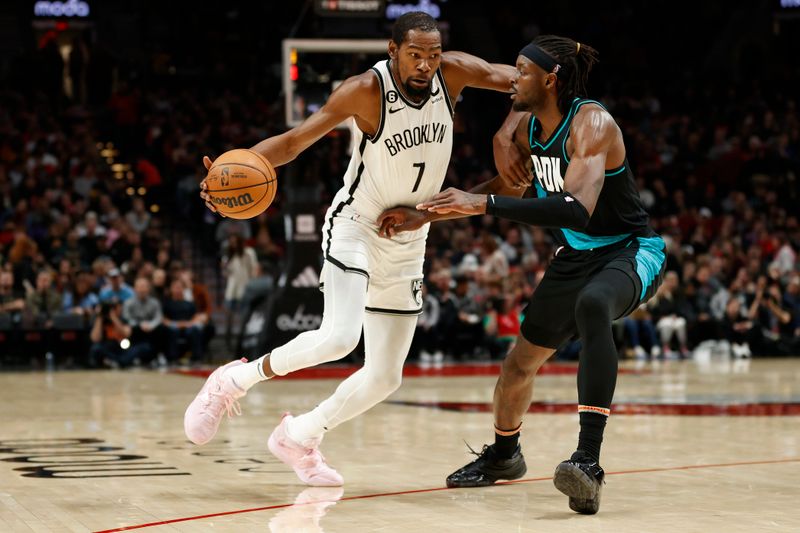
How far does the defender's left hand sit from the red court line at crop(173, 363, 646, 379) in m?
8.17

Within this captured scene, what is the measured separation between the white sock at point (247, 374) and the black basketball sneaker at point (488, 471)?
0.99 metres

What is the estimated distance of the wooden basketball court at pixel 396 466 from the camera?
486 centimetres

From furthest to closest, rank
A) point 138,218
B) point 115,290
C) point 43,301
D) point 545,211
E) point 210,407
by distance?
point 138,218 < point 115,290 < point 43,301 < point 210,407 < point 545,211

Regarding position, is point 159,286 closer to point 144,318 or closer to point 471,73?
point 144,318

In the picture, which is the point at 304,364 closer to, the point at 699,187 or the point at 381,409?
the point at 381,409

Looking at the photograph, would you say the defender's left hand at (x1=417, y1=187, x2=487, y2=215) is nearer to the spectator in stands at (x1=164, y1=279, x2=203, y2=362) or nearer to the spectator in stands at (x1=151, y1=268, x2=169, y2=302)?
the spectator in stands at (x1=164, y1=279, x2=203, y2=362)

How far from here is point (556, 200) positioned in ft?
16.5

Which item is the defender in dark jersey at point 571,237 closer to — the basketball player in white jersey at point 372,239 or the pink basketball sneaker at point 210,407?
the basketball player in white jersey at point 372,239

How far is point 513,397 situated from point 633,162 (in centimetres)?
1734

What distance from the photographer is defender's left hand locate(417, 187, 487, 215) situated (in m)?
5.06

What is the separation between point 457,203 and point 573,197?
0.46 metres

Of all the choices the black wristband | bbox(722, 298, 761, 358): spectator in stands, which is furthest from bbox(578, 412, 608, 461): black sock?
bbox(722, 298, 761, 358): spectator in stands

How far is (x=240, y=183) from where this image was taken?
215 inches

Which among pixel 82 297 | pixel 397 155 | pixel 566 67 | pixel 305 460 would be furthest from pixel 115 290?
pixel 566 67
